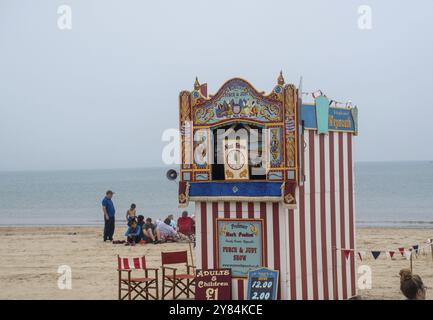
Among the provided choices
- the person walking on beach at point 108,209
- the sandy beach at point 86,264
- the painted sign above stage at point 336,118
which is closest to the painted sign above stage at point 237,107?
the painted sign above stage at point 336,118

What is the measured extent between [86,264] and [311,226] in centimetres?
710

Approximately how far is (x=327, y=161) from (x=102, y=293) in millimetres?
4392

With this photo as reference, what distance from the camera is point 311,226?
11.8m

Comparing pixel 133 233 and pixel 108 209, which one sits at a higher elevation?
pixel 108 209

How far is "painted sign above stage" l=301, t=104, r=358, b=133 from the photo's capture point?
11781 mm

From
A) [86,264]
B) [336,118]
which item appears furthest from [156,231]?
[336,118]

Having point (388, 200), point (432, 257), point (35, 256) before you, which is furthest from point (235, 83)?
point (388, 200)

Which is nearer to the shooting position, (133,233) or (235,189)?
(235,189)

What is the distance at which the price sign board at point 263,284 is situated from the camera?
1112 centimetres

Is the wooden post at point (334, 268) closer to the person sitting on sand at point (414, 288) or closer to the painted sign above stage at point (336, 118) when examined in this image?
the painted sign above stage at point (336, 118)

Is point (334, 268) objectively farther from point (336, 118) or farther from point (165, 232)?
point (165, 232)

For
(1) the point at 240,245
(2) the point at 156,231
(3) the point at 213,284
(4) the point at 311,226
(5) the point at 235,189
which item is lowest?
(3) the point at 213,284
